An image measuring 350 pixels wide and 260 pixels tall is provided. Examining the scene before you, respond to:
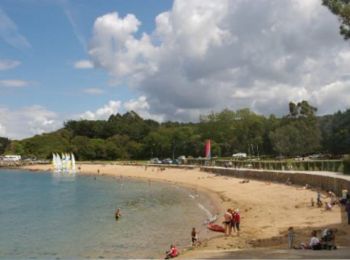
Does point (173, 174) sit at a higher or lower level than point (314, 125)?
lower

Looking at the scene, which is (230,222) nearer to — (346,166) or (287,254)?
(287,254)

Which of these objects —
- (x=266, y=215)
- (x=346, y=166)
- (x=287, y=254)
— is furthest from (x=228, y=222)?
(x=346, y=166)

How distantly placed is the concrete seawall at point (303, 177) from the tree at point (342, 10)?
59.5ft

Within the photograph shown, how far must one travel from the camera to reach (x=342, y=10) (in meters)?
23.4

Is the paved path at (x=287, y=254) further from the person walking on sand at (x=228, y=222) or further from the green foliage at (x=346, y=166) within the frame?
the green foliage at (x=346, y=166)

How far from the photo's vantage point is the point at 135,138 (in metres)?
183

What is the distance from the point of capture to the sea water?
3189 cm

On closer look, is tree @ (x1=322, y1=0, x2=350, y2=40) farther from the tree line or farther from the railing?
the tree line

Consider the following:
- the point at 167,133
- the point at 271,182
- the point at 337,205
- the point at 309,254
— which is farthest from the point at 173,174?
the point at 309,254

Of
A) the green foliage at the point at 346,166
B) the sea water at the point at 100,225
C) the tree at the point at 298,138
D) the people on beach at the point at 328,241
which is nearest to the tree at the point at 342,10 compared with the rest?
the people on beach at the point at 328,241

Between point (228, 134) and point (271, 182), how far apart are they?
88.3 meters

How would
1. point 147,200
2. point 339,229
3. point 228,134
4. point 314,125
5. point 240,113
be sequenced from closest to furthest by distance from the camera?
point 339,229, point 147,200, point 314,125, point 228,134, point 240,113

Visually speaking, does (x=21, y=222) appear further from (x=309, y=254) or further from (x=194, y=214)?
(x=309, y=254)

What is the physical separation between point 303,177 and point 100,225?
23312 mm
